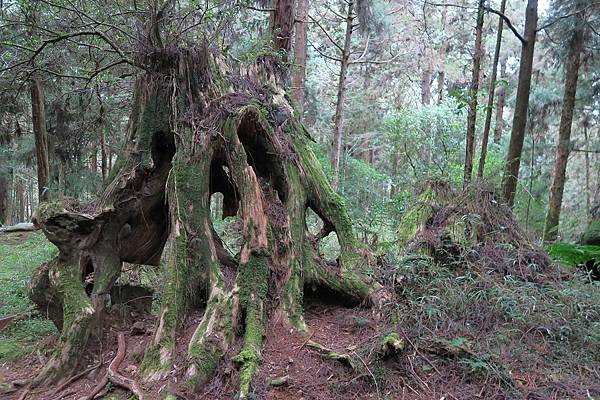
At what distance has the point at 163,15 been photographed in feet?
17.1

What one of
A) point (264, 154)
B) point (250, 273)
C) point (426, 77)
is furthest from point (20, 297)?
point (426, 77)

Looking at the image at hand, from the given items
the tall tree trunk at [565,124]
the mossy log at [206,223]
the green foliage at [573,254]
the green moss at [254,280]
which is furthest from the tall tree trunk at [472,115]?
the tall tree trunk at [565,124]

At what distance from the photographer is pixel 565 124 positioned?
12922mm

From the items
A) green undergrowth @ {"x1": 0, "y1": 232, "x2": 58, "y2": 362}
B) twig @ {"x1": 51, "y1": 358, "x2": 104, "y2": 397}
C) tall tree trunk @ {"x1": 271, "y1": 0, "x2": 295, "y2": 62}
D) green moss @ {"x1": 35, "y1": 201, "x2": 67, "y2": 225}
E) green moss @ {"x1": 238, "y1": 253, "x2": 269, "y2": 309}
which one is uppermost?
tall tree trunk @ {"x1": 271, "y1": 0, "x2": 295, "y2": 62}

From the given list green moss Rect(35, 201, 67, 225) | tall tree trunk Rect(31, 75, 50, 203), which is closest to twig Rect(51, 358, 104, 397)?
green moss Rect(35, 201, 67, 225)

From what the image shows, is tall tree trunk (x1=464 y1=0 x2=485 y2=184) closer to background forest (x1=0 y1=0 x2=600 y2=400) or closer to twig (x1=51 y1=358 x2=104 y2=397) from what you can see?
background forest (x1=0 y1=0 x2=600 y2=400)

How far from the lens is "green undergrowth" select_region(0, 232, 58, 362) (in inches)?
227

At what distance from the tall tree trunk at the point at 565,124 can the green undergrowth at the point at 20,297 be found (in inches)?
456

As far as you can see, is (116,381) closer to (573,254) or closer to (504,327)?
(504,327)

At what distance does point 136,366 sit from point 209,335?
91 cm

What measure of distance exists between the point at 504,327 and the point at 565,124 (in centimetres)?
1080

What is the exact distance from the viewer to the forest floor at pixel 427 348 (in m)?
3.61

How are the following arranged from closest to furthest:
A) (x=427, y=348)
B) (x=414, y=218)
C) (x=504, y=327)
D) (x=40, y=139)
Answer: (x=427, y=348) < (x=504, y=327) < (x=414, y=218) < (x=40, y=139)

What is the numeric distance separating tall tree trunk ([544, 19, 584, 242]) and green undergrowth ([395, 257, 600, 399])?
7541 millimetres
